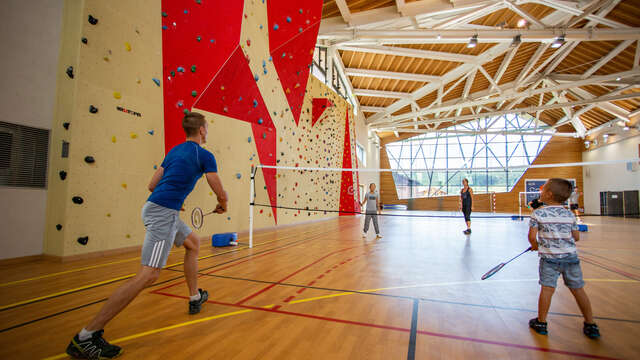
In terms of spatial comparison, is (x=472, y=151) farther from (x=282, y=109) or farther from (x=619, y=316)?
(x=619, y=316)

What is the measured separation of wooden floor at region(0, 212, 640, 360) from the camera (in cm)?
196

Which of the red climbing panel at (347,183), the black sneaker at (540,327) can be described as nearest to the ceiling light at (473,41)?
the red climbing panel at (347,183)

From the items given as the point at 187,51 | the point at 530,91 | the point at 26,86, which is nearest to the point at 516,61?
the point at 530,91

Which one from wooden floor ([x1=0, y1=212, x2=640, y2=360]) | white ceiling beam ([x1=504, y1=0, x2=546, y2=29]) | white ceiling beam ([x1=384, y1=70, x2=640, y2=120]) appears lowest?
wooden floor ([x1=0, y1=212, x2=640, y2=360])

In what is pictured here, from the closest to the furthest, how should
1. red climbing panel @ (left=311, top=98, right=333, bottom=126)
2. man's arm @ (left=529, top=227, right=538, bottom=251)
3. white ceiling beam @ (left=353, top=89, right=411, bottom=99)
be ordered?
man's arm @ (left=529, top=227, right=538, bottom=251)
red climbing panel @ (left=311, top=98, right=333, bottom=126)
white ceiling beam @ (left=353, top=89, right=411, bottom=99)

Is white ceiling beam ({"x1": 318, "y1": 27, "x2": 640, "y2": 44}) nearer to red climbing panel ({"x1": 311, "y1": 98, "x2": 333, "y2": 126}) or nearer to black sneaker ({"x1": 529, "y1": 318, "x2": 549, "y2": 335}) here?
red climbing panel ({"x1": 311, "y1": 98, "x2": 333, "y2": 126})

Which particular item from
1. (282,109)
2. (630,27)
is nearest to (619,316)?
(282,109)

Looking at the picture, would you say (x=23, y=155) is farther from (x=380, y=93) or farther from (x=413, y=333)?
(x=380, y=93)

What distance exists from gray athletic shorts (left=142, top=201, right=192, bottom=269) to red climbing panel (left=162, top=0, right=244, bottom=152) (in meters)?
4.08

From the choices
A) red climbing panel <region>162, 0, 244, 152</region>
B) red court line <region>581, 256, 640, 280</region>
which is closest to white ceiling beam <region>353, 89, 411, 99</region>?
red climbing panel <region>162, 0, 244, 152</region>

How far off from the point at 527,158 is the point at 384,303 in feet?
91.5

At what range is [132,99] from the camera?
16.7 ft

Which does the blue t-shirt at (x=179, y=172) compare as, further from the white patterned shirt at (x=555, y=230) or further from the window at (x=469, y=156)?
the window at (x=469, y=156)

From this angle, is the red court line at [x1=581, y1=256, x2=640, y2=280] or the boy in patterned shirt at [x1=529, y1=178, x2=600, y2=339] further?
the red court line at [x1=581, y1=256, x2=640, y2=280]
